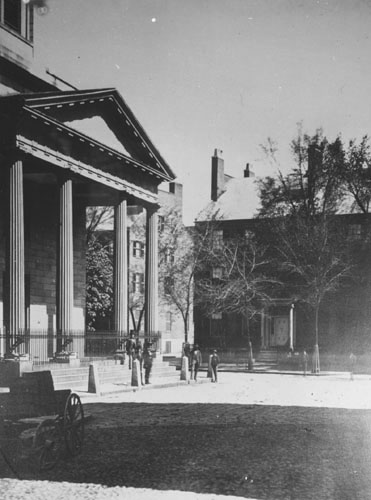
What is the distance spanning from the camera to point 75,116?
87.0ft

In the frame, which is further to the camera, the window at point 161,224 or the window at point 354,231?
the window at point 161,224

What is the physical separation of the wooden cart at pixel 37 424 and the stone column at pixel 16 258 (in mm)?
11996

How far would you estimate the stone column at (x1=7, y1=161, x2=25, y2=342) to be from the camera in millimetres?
22625

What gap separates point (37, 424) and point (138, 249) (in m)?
49.1

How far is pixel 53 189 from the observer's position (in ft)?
103

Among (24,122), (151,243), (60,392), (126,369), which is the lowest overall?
(126,369)

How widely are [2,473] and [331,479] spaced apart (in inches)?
173

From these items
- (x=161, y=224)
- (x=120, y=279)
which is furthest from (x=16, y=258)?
(x=161, y=224)

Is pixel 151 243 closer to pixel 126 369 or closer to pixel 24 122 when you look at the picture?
pixel 126 369

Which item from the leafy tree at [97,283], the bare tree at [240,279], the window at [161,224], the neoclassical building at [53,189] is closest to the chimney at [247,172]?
the window at [161,224]

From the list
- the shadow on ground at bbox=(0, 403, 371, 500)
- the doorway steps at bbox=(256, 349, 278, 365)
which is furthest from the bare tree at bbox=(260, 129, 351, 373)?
the shadow on ground at bbox=(0, 403, 371, 500)

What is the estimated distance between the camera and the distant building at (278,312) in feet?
141

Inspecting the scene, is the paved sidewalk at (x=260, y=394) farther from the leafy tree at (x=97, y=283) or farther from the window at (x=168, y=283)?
the window at (x=168, y=283)

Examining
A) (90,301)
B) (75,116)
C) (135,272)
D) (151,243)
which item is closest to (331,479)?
(75,116)
